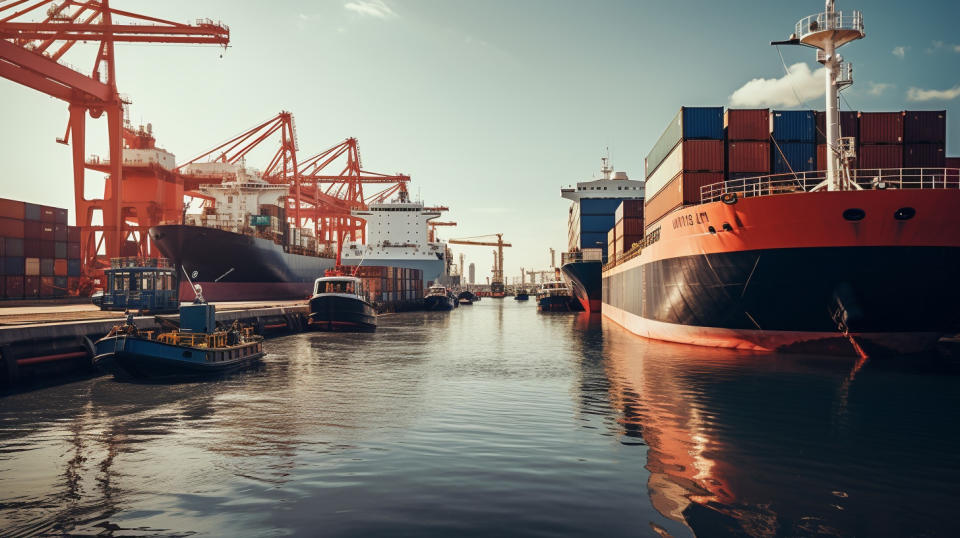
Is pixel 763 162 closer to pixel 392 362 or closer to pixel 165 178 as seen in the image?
pixel 392 362

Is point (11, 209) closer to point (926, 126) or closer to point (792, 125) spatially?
point (792, 125)

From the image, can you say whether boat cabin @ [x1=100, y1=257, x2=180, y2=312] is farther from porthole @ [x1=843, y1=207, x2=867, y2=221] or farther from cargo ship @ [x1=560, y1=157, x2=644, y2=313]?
cargo ship @ [x1=560, y1=157, x2=644, y2=313]

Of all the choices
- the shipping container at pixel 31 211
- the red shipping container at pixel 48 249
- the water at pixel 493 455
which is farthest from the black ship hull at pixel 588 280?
the shipping container at pixel 31 211

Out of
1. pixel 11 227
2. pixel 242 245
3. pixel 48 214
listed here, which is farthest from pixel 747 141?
pixel 48 214

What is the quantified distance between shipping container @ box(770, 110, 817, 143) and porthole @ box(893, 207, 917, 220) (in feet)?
30.6

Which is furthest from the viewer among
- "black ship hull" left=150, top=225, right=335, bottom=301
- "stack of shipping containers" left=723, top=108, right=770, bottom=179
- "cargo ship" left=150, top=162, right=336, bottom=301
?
"cargo ship" left=150, top=162, right=336, bottom=301

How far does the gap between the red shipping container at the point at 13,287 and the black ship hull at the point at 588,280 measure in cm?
Result: 5325

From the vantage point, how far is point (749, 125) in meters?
29.7

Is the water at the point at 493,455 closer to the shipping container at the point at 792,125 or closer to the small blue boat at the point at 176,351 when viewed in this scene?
the small blue boat at the point at 176,351

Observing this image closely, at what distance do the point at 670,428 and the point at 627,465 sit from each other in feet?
10.7

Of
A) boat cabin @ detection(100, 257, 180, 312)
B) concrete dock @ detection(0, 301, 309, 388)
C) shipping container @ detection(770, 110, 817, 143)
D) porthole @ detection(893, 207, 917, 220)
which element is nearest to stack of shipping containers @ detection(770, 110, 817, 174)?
shipping container @ detection(770, 110, 817, 143)

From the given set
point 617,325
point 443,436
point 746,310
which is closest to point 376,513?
point 443,436

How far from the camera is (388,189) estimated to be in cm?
11838

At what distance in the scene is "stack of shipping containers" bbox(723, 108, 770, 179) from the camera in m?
29.5
